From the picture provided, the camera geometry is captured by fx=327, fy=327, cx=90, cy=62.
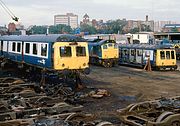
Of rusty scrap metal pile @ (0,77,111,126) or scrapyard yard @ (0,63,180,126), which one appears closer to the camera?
rusty scrap metal pile @ (0,77,111,126)

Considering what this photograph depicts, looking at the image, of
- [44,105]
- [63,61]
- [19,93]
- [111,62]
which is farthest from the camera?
[111,62]

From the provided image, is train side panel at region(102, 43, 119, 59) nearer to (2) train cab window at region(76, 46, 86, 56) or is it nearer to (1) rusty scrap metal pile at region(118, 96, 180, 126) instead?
(2) train cab window at region(76, 46, 86, 56)

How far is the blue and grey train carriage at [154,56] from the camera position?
28.3 m

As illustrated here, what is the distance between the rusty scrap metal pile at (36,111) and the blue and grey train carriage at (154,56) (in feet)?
52.3

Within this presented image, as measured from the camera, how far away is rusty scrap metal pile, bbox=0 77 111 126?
28.2 ft

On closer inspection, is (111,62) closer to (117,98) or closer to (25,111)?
(117,98)

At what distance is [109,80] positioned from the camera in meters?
22.0

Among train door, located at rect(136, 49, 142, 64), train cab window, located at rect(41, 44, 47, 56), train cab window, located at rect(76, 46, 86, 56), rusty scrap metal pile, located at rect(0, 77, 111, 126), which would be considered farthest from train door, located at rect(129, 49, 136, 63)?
rusty scrap metal pile, located at rect(0, 77, 111, 126)

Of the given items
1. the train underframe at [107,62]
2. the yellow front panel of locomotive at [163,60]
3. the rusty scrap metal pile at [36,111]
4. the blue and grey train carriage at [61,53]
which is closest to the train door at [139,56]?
the train underframe at [107,62]

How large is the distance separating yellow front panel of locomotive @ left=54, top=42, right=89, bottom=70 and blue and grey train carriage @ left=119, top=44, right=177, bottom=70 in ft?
38.4

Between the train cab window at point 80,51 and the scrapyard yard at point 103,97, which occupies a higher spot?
the train cab window at point 80,51

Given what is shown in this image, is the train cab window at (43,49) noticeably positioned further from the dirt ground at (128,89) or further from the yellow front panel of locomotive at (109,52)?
the yellow front panel of locomotive at (109,52)

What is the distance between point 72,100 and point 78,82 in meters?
4.90

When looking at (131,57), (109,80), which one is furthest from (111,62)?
(109,80)
